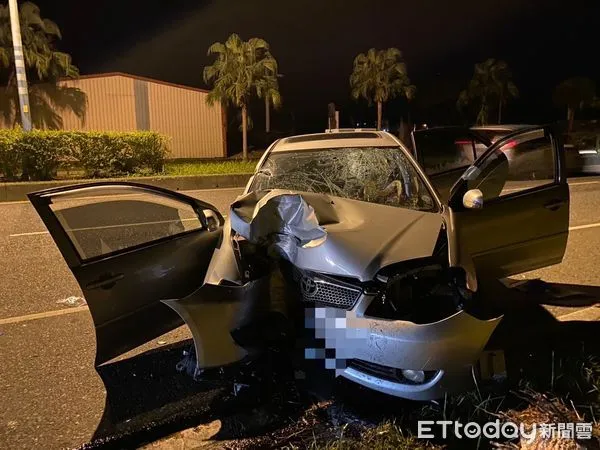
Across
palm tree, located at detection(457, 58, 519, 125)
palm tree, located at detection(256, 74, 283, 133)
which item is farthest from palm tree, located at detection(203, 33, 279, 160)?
palm tree, located at detection(457, 58, 519, 125)

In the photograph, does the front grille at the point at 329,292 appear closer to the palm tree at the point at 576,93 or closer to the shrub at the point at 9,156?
the shrub at the point at 9,156

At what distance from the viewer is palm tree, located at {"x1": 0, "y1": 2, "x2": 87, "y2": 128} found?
19.8 m

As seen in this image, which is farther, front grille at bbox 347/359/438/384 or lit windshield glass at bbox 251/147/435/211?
lit windshield glass at bbox 251/147/435/211

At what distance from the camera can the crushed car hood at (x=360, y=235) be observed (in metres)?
2.74

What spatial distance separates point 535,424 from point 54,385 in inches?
110

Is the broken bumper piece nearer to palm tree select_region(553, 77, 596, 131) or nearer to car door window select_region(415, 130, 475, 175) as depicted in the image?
car door window select_region(415, 130, 475, 175)

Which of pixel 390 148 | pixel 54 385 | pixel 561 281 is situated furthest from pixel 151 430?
pixel 561 281

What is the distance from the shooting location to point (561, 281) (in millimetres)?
5273

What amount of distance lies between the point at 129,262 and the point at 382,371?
1.55 m

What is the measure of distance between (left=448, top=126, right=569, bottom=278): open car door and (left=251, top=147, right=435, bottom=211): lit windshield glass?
1.52 feet

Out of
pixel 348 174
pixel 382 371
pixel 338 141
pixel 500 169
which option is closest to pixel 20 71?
pixel 338 141

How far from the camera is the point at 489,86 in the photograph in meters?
36.7

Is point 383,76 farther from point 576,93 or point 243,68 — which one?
point 576,93

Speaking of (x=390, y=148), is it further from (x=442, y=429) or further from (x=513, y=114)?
→ (x=513, y=114)
